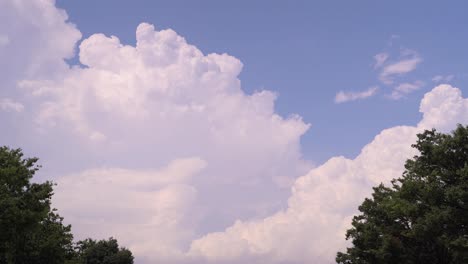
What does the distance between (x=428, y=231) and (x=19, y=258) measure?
3029 cm

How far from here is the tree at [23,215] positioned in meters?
32.4

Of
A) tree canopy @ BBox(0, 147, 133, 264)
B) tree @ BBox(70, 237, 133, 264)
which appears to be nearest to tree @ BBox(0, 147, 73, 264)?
tree canopy @ BBox(0, 147, 133, 264)

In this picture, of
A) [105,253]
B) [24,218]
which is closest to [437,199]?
[24,218]

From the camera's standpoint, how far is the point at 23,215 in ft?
106

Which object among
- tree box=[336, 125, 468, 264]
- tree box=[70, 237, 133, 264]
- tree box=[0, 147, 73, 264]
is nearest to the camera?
tree box=[0, 147, 73, 264]

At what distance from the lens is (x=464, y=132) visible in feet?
125

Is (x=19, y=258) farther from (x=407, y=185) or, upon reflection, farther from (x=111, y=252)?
(x=111, y=252)

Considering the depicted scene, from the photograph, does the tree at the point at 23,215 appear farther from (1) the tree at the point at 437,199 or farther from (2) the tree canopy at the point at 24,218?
(1) the tree at the point at 437,199

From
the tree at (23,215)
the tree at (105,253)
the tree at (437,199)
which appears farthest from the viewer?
the tree at (105,253)

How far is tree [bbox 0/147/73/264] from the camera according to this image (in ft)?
106

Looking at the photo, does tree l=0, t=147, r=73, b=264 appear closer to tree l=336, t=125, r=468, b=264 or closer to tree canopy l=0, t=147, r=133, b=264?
tree canopy l=0, t=147, r=133, b=264

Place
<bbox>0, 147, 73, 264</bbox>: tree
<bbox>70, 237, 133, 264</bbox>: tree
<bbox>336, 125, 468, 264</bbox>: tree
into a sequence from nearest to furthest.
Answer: <bbox>0, 147, 73, 264</bbox>: tree, <bbox>336, 125, 468, 264</bbox>: tree, <bbox>70, 237, 133, 264</bbox>: tree

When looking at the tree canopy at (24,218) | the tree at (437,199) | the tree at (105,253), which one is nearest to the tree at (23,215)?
the tree canopy at (24,218)

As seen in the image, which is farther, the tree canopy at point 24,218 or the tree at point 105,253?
the tree at point 105,253
